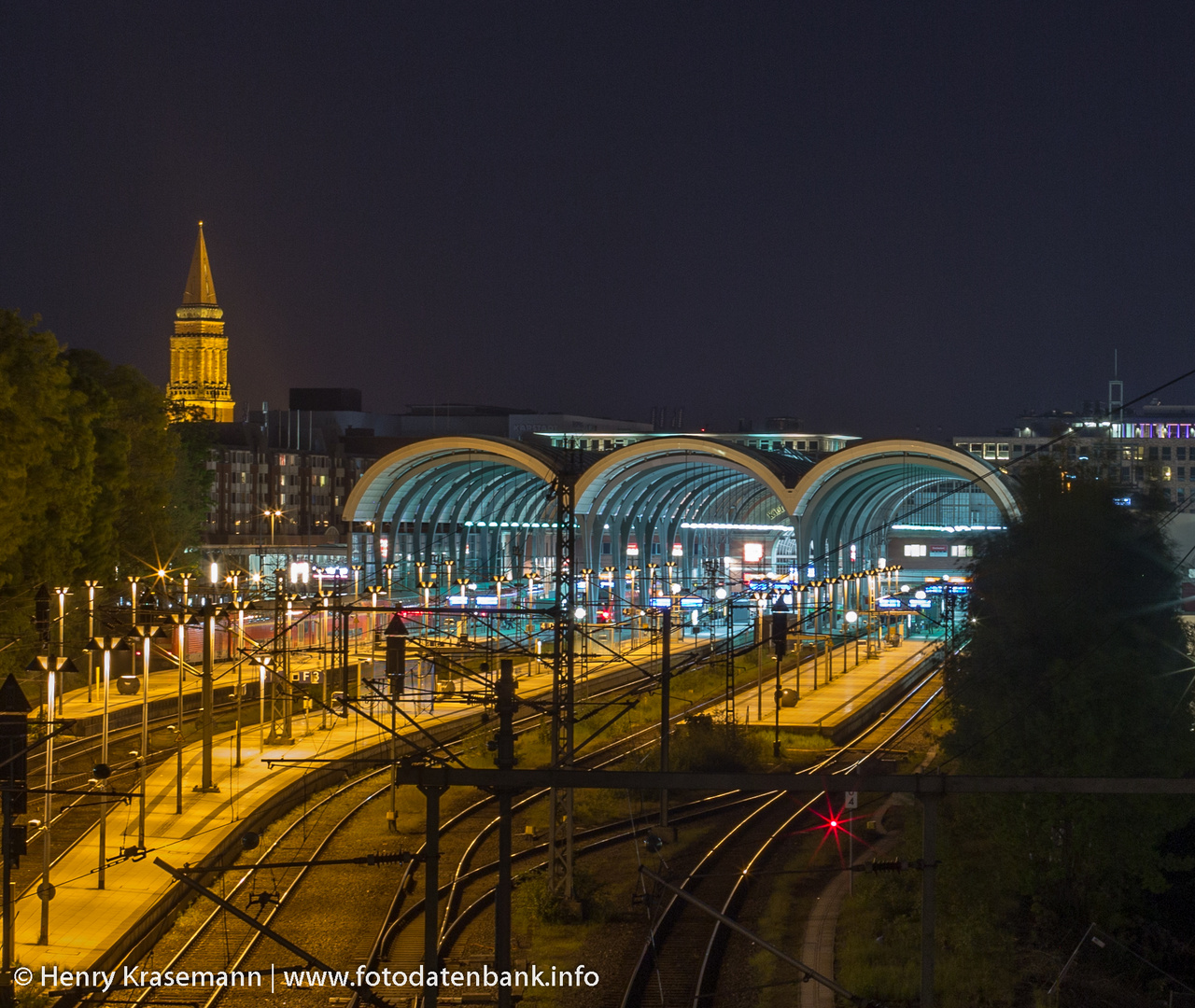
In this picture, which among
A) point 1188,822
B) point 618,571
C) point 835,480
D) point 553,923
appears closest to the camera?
point 553,923

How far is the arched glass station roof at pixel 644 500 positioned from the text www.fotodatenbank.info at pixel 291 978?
26.2 m

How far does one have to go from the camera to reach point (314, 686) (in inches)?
1348

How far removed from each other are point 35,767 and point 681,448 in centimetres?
3158

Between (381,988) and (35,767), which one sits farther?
(35,767)

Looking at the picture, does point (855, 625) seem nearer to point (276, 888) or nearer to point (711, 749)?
point (711, 749)

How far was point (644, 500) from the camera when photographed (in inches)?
2520

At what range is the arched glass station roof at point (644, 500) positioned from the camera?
51.5 metres

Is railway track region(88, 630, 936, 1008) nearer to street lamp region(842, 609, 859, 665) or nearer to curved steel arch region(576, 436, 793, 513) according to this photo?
street lamp region(842, 609, 859, 665)

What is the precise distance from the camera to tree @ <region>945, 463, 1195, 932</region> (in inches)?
688

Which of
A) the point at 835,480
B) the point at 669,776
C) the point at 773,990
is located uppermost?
the point at 835,480

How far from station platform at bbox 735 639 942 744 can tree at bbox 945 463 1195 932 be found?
30.4 ft

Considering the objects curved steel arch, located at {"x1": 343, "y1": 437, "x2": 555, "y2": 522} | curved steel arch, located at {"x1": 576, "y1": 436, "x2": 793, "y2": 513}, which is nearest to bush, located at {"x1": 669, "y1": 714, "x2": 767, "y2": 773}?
curved steel arch, located at {"x1": 576, "y1": 436, "x2": 793, "y2": 513}

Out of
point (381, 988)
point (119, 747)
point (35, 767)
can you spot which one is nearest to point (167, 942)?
point (381, 988)

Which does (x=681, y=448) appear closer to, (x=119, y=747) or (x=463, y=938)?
(x=119, y=747)
